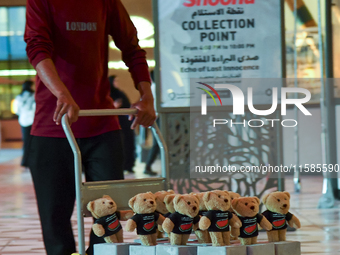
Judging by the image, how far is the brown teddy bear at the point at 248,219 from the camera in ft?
5.54

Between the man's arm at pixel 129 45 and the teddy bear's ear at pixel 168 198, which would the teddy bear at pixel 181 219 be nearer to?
the teddy bear's ear at pixel 168 198

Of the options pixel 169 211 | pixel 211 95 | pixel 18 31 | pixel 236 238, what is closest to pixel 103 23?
pixel 169 211

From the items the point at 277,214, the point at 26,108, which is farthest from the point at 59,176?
the point at 26,108

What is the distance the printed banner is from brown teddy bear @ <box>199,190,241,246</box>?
223 cm

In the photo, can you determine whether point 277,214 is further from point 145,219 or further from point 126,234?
point 126,234

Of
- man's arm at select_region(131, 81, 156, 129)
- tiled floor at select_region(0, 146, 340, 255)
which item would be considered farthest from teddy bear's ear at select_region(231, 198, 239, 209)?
tiled floor at select_region(0, 146, 340, 255)

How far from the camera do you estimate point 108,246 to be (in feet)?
5.57

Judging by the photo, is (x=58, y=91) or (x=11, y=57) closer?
(x=58, y=91)

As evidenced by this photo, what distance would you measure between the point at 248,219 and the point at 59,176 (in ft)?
2.62

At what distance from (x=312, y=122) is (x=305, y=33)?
1276mm

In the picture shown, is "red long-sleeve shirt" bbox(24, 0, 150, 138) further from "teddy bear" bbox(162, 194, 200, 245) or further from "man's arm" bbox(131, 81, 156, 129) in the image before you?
"teddy bear" bbox(162, 194, 200, 245)

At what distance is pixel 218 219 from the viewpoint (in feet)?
5.44

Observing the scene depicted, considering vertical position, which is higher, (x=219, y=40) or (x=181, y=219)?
(x=219, y=40)

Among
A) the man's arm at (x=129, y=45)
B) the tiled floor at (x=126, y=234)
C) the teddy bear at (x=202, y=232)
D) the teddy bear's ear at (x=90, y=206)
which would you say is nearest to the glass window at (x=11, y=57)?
the tiled floor at (x=126, y=234)
